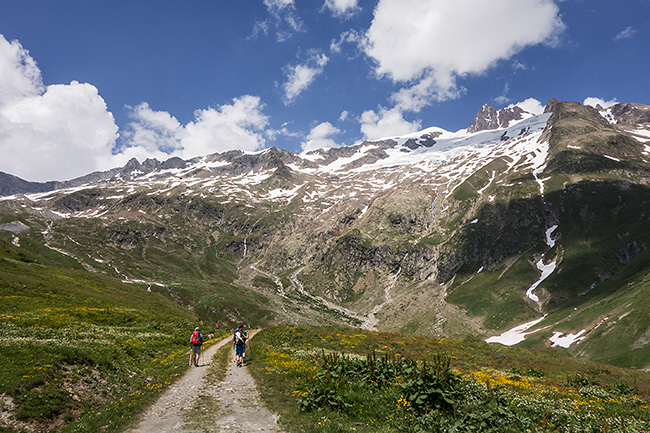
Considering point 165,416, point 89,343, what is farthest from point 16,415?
point 89,343

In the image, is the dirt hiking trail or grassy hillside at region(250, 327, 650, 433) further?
the dirt hiking trail

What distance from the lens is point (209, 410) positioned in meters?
15.1

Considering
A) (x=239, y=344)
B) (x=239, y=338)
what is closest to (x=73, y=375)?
(x=239, y=338)

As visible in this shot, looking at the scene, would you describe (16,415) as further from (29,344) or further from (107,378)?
(29,344)

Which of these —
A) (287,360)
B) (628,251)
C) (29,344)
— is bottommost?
(628,251)

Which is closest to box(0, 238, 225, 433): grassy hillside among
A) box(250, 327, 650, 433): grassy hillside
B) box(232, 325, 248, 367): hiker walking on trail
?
box(232, 325, 248, 367): hiker walking on trail

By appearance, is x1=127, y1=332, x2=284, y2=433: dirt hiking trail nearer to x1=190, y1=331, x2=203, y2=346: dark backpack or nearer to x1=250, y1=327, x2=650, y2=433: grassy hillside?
x1=250, y1=327, x2=650, y2=433: grassy hillside

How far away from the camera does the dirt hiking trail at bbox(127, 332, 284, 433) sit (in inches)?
506

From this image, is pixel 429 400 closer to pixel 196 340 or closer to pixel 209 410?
pixel 209 410

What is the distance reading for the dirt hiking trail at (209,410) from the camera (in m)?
12.9

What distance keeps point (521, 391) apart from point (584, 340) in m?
113

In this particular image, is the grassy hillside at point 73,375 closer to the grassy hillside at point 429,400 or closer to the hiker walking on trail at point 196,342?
the hiker walking on trail at point 196,342

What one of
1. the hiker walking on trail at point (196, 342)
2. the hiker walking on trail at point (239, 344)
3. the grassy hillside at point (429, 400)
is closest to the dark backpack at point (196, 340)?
the hiker walking on trail at point (196, 342)

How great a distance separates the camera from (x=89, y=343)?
25.3m
